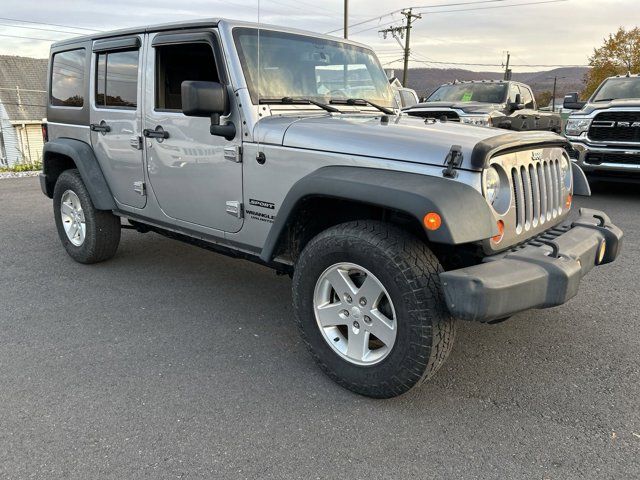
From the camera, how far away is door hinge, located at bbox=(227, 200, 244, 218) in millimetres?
3307

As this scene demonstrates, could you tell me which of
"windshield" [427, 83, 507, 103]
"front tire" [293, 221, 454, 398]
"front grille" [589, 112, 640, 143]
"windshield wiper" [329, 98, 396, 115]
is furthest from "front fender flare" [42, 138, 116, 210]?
"windshield" [427, 83, 507, 103]

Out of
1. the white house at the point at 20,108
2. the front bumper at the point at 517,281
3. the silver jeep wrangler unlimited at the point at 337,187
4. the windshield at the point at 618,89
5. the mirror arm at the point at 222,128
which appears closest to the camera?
the front bumper at the point at 517,281

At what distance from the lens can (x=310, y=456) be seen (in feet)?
7.48

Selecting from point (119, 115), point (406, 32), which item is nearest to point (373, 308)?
point (119, 115)

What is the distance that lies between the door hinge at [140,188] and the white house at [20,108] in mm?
40765

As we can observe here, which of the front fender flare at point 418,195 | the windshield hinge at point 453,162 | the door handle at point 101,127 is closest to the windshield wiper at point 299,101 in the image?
the front fender flare at point 418,195

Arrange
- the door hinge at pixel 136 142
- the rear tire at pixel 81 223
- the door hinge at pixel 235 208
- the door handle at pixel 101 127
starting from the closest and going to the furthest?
the door hinge at pixel 235 208, the door hinge at pixel 136 142, the door handle at pixel 101 127, the rear tire at pixel 81 223

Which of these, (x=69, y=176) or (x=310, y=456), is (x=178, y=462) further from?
(x=69, y=176)

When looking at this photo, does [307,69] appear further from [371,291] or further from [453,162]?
[371,291]

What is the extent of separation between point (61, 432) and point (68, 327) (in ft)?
4.19

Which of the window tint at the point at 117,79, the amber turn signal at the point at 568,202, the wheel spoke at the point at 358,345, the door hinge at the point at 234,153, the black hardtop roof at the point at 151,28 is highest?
the black hardtop roof at the point at 151,28

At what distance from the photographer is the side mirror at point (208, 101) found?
2893 millimetres

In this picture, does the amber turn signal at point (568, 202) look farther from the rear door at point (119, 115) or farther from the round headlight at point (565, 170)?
the rear door at point (119, 115)

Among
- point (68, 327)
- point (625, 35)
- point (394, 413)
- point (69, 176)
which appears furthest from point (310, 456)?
point (625, 35)
